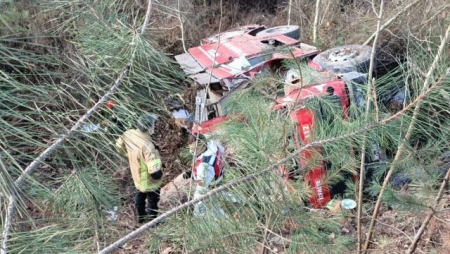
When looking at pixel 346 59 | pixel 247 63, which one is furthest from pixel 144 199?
pixel 346 59

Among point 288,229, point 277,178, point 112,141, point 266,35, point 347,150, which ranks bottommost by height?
point 266,35

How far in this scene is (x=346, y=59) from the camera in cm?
594

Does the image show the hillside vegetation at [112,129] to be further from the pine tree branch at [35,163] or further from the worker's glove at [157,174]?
the worker's glove at [157,174]

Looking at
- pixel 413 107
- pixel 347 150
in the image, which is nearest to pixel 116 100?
pixel 347 150

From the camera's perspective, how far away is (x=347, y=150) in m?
1.92

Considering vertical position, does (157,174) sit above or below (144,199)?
above

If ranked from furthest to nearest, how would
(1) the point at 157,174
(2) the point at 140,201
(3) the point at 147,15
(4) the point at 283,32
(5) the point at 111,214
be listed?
(4) the point at 283,32, (2) the point at 140,201, (1) the point at 157,174, (5) the point at 111,214, (3) the point at 147,15

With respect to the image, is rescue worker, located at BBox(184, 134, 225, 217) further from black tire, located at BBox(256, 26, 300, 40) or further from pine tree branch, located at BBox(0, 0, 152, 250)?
black tire, located at BBox(256, 26, 300, 40)

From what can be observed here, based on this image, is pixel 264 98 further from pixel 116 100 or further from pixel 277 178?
pixel 116 100

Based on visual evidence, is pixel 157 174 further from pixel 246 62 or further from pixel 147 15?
pixel 147 15

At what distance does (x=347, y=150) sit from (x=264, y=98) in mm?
1089

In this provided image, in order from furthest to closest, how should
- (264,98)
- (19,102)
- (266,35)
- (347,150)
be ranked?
(266,35) < (264,98) < (347,150) < (19,102)

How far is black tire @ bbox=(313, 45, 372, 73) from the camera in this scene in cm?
564

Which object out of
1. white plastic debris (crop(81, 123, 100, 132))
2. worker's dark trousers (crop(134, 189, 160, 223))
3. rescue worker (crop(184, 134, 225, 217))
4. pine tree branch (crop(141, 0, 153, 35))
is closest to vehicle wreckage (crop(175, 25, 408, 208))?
worker's dark trousers (crop(134, 189, 160, 223))
